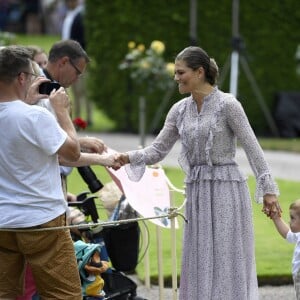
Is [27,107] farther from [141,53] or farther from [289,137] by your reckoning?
[289,137]

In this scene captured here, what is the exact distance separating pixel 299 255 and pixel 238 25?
34.7 feet

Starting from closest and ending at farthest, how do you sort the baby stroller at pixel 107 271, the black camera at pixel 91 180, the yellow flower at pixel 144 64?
the baby stroller at pixel 107 271
the black camera at pixel 91 180
the yellow flower at pixel 144 64

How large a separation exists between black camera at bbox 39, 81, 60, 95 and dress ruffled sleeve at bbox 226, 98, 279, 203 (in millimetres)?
1043

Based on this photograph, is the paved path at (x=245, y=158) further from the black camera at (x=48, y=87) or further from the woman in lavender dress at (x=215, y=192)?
the black camera at (x=48, y=87)

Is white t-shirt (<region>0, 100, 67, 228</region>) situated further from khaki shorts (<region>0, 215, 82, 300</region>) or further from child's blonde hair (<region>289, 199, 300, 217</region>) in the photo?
child's blonde hair (<region>289, 199, 300, 217</region>)

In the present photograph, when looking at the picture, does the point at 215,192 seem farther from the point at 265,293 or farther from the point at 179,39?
the point at 179,39

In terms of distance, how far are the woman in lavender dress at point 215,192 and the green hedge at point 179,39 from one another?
9854 millimetres

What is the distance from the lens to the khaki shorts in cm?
501

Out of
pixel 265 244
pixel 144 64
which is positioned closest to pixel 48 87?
pixel 265 244

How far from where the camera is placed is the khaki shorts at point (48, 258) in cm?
501

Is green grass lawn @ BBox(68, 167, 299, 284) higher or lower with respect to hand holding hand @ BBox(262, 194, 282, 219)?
lower

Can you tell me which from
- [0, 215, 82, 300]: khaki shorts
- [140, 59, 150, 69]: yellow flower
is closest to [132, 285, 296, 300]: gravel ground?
[0, 215, 82, 300]: khaki shorts

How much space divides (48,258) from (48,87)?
1.02m

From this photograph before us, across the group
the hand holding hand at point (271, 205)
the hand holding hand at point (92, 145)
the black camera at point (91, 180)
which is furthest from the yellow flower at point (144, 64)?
the hand holding hand at point (271, 205)
